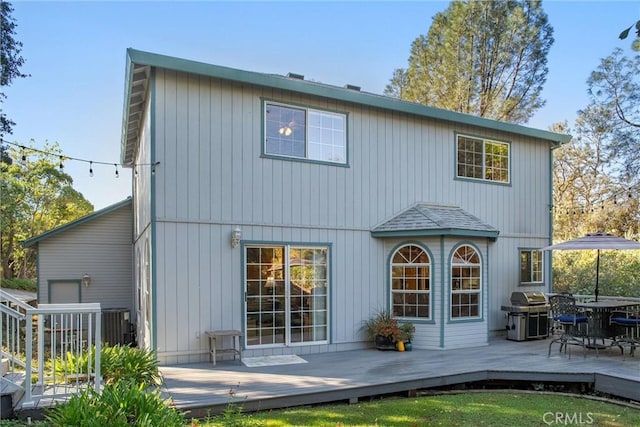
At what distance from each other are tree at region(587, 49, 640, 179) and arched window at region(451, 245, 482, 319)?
12242 mm

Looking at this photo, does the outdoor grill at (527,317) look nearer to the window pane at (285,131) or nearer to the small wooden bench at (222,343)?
the window pane at (285,131)

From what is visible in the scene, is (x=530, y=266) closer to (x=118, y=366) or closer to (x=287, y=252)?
(x=287, y=252)

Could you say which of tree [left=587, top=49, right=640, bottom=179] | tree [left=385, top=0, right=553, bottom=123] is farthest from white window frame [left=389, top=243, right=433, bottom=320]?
tree [left=587, top=49, right=640, bottom=179]

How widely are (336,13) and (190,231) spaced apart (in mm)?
6634

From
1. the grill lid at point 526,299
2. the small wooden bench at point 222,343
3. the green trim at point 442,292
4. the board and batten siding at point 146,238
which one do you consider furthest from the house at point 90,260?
the grill lid at point 526,299

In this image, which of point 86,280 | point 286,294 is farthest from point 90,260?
point 286,294

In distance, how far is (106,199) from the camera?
2947cm

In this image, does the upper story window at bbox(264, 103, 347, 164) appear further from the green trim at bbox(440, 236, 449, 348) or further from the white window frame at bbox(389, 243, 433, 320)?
the green trim at bbox(440, 236, 449, 348)

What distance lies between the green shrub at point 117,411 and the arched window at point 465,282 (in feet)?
20.3

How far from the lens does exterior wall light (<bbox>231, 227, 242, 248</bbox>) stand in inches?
305

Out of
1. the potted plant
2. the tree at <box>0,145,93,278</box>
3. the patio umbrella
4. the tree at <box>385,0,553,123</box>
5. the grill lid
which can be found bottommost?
the potted plant

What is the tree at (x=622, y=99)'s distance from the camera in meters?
17.0

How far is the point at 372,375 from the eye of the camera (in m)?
6.63

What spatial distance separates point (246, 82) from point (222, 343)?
4353mm
